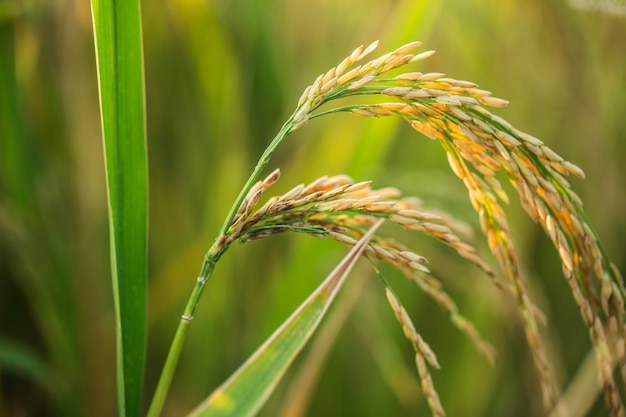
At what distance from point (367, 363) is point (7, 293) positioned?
76 cm

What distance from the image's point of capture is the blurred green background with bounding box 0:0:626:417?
1128mm

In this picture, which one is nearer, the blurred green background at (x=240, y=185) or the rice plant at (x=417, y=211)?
the rice plant at (x=417, y=211)

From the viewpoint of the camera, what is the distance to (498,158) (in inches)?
19.3

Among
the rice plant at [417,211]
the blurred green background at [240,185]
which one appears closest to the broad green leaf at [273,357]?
the rice plant at [417,211]

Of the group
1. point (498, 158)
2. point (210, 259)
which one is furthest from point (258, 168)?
point (498, 158)

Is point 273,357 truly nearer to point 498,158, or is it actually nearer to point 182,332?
point 182,332

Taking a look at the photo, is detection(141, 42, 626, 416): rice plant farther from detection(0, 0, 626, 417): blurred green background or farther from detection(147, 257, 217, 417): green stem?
detection(0, 0, 626, 417): blurred green background

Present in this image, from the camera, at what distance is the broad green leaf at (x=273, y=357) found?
46 cm

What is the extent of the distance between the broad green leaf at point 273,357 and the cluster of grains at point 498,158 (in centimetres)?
6

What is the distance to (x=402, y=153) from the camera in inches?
61.9

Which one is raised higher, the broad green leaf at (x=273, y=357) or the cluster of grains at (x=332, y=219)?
the cluster of grains at (x=332, y=219)

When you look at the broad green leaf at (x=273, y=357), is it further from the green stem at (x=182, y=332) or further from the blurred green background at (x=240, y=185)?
the blurred green background at (x=240, y=185)

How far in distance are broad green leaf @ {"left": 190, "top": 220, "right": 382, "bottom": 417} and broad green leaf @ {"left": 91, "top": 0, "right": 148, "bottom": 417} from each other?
A: 0.08 meters

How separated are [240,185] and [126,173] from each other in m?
0.67
